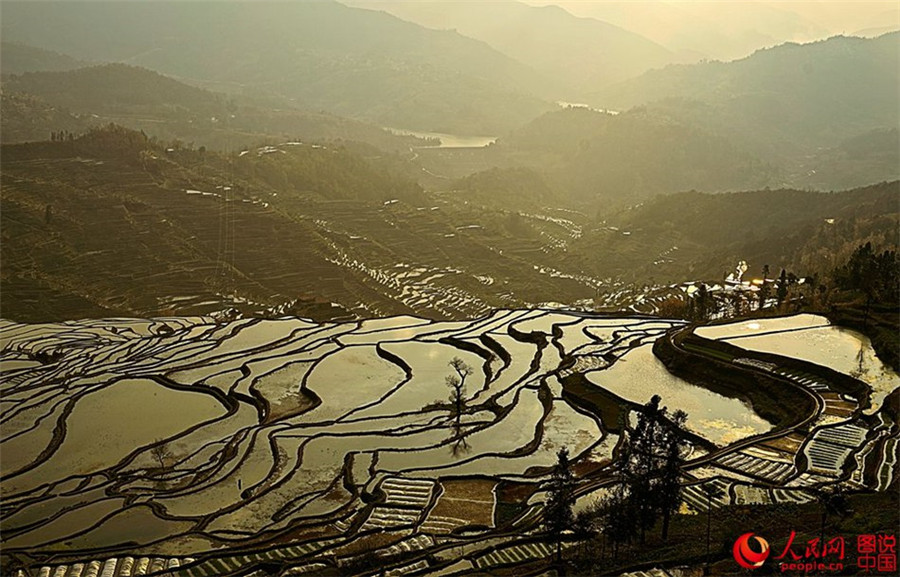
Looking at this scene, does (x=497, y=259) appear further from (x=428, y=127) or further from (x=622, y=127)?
(x=428, y=127)

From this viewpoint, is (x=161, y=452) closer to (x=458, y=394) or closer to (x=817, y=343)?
(x=458, y=394)

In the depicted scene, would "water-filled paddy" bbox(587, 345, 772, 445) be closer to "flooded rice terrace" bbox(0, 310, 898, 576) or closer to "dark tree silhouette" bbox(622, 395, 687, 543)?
"flooded rice terrace" bbox(0, 310, 898, 576)

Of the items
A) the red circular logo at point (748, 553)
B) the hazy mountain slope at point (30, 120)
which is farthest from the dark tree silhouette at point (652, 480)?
the hazy mountain slope at point (30, 120)

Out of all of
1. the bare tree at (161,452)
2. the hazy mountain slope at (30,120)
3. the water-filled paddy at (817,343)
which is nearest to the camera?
the bare tree at (161,452)

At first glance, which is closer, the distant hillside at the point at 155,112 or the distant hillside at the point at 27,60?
the distant hillside at the point at 155,112

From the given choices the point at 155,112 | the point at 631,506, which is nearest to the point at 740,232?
the point at 631,506

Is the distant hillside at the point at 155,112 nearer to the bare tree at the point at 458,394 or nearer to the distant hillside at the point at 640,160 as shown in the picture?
the distant hillside at the point at 640,160

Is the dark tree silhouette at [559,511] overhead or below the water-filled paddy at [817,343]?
below

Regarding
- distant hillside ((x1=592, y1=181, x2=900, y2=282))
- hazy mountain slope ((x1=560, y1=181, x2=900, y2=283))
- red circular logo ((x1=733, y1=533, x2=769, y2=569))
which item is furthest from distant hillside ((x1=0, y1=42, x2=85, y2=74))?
red circular logo ((x1=733, y1=533, x2=769, y2=569))
